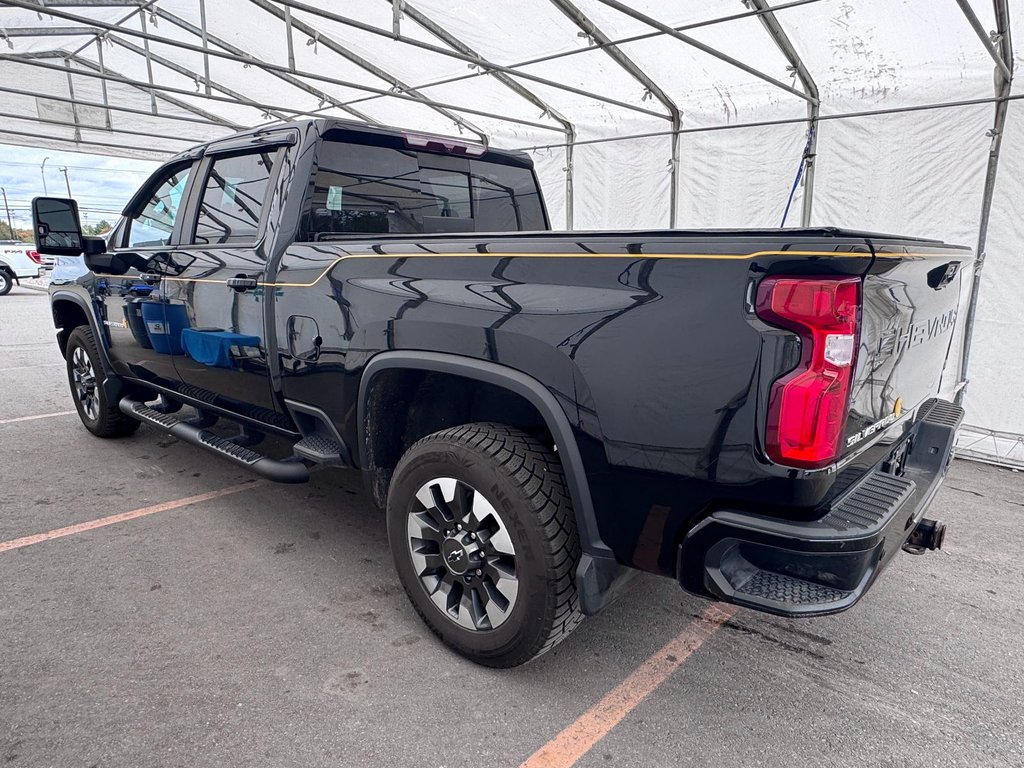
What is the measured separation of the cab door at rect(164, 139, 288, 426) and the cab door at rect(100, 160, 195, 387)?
151 mm

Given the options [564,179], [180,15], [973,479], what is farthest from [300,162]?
[180,15]

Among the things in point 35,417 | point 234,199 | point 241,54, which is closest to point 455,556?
point 234,199

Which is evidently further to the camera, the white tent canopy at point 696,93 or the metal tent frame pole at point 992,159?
the white tent canopy at point 696,93

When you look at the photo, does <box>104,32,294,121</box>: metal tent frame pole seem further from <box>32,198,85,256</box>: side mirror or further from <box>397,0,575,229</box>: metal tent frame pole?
<box>32,198,85,256</box>: side mirror

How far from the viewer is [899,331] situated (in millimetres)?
1914

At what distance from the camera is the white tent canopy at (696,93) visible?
5258mm

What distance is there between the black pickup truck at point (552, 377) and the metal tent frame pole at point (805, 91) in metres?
3.88

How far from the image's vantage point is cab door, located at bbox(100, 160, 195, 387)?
3678 mm

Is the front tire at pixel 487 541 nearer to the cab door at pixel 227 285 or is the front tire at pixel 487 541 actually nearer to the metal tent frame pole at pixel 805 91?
the cab door at pixel 227 285

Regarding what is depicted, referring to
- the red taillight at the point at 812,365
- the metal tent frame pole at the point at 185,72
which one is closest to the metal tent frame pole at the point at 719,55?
the red taillight at the point at 812,365

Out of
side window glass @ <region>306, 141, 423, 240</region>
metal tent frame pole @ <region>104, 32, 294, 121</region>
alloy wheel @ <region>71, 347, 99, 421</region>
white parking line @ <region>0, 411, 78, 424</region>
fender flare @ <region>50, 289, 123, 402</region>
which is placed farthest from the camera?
metal tent frame pole @ <region>104, 32, 294, 121</region>

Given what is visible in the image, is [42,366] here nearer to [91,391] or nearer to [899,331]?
[91,391]

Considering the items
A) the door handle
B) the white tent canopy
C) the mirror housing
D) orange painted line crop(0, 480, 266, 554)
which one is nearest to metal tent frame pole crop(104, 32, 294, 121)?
the white tent canopy

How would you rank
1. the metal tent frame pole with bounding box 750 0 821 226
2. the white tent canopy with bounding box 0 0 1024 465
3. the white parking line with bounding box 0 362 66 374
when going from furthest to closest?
the white parking line with bounding box 0 362 66 374 < the metal tent frame pole with bounding box 750 0 821 226 < the white tent canopy with bounding box 0 0 1024 465
